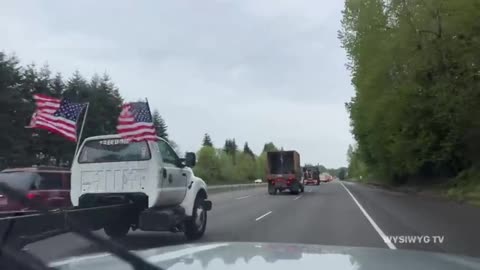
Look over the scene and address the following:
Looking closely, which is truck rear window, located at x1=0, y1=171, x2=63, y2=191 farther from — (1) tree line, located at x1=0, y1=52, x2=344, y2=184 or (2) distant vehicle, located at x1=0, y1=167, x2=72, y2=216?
(1) tree line, located at x1=0, y1=52, x2=344, y2=184

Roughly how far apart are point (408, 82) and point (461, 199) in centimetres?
870

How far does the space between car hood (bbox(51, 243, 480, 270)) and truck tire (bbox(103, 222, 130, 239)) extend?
21.4 ft

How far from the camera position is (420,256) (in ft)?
16.3

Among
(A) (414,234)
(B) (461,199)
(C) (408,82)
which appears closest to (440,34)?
(C) (408,82)

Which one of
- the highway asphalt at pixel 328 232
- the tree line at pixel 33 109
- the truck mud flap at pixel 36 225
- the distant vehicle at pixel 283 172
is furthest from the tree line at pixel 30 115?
the truck mud flap at pixel 36 225

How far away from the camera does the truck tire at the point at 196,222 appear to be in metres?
13.1

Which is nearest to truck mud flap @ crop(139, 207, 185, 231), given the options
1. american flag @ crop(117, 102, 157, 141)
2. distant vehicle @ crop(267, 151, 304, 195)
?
american flag @ crop(117, 102, 157, 141)

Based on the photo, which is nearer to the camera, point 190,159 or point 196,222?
point 190,159

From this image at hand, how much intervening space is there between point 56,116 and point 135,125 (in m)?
4.13

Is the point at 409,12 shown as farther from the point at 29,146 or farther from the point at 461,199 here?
the point at 29,146

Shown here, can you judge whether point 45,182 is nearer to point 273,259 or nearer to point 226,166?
point 273,259

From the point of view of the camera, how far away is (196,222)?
1336 centimetres

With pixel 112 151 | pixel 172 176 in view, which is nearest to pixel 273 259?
pixel 172 176

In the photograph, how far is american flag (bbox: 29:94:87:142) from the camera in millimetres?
15258
